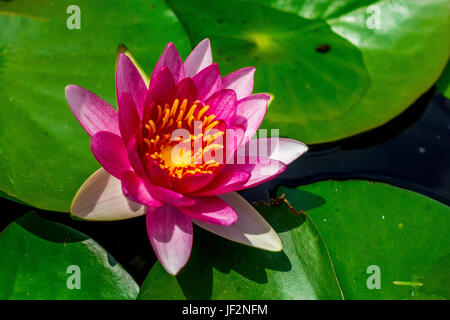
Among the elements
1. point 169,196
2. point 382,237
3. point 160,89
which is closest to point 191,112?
point 160,89

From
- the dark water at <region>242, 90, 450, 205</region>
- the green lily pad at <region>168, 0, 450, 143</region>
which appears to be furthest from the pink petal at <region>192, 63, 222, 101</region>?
the dark water at <region>242, 90, 450, 205</region>

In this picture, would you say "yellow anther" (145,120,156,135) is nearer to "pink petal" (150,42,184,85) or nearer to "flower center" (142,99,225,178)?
"flower center" (142,99,225,178)

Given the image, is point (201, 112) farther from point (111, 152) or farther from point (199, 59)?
point (111, 152)

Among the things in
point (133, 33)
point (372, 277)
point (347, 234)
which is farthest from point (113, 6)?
point (372, 277)

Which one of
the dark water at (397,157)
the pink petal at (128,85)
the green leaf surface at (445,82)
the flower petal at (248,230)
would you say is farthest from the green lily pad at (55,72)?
the green leaf surface at (445,82)

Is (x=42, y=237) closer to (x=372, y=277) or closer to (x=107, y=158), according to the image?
(x=107, y=158)

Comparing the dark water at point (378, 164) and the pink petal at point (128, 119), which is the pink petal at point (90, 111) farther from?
the dark water at point (378, 164)
